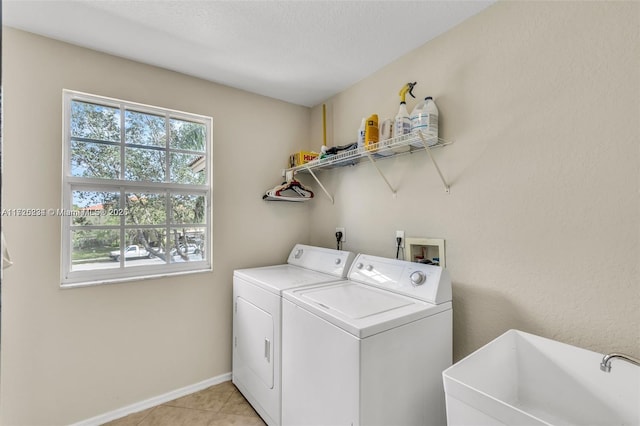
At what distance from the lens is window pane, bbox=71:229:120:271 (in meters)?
2.01

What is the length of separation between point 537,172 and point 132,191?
2.42 m

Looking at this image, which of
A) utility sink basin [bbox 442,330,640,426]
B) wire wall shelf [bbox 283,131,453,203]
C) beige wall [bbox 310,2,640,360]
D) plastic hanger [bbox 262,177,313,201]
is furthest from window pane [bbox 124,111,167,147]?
utility sink basin [bbox 442,330,640,426]

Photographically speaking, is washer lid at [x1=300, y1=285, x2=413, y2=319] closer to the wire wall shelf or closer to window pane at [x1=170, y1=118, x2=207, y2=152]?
the wire wall shelf

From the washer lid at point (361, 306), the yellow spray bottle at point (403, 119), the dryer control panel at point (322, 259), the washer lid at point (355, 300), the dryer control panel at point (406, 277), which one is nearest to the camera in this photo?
the washer lid at point (361, 306)

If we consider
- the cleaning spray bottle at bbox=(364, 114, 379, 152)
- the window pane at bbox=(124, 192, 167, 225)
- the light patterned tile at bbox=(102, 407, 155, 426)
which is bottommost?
the light patterned tile at bbox=(102, 407, 155, 426)

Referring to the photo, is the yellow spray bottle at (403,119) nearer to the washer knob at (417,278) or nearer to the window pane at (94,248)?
the washer knob at (417,278)

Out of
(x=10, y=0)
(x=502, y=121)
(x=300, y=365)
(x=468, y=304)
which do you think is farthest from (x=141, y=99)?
(x=468, y=304)

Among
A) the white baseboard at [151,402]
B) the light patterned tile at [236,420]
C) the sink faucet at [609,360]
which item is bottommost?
the light patterned tile at [236,420]

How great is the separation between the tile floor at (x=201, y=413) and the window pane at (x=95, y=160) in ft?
5.23

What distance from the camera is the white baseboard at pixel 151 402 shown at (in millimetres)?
1988

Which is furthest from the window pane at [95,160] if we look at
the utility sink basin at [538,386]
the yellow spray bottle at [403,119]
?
the utility sink basin at [538,386]

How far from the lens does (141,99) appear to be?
218 centimetres

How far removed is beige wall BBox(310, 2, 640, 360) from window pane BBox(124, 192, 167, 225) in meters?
1.71

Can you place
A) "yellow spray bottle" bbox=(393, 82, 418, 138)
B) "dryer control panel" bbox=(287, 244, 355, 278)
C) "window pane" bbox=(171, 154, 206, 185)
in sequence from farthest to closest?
1. "window pane" bbox=(171, 154, 206, 185)
2. "dryer control panel" bbox=(287, 244, 355, 278)
3. "yellow spray bottle" bbox=(393, 82, 418, 138)
